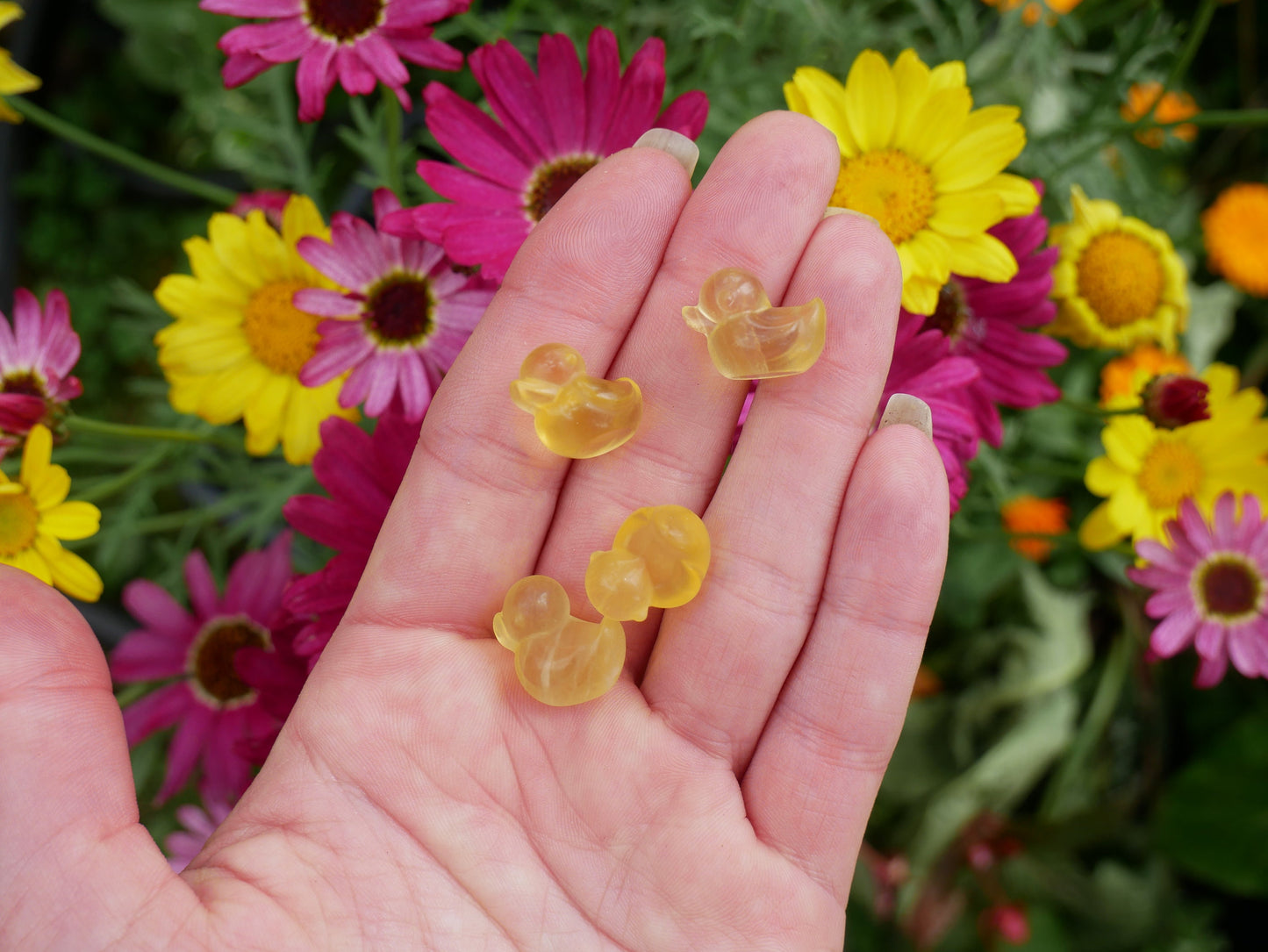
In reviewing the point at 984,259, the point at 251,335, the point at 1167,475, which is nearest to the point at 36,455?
the point at 251,335

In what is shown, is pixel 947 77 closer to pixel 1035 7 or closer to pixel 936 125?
pixel 936 125

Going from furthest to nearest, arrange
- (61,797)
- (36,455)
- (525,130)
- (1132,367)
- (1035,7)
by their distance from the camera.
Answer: (1132,367) → (1035,7) → (525,130) → (36,455) → (61,797)

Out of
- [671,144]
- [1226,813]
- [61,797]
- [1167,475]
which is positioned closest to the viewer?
[61,797]

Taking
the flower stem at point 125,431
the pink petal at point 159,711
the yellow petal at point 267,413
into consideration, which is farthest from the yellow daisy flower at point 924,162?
the pink petal at point 159,711

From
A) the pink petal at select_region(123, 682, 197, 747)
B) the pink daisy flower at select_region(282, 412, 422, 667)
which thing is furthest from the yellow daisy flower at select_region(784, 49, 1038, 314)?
the pink petal at select_region(123, 682, 197, 747)

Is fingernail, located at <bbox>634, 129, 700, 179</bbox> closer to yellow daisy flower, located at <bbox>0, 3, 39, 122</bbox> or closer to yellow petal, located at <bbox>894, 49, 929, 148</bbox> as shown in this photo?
yellow petal, located at <bbox>894, 49, 929, 148</bbox>

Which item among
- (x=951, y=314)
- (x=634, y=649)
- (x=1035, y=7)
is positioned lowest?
(x=634, y=649)
